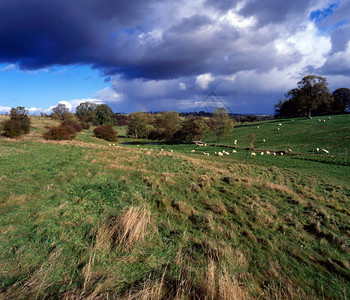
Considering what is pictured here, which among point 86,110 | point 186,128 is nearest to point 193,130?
point 186,128

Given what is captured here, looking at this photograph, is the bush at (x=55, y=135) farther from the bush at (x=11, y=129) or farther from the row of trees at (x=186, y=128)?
the row of trees at (x=186, y=128)

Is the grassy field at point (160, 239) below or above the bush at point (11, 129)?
below

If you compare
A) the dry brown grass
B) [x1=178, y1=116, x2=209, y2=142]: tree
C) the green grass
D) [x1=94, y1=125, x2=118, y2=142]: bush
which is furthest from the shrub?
the dry brown grass

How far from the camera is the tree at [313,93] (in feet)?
184

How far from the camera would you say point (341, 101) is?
71.1 metres

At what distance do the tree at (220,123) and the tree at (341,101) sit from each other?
178ft

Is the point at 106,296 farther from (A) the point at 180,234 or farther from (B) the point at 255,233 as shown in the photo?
(B) the point at 255,233

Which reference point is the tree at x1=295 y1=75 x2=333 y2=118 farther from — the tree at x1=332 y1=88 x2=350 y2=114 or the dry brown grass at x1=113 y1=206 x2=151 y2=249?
the dry brown grass at x1=113 y1=206 x2=151 y2=249

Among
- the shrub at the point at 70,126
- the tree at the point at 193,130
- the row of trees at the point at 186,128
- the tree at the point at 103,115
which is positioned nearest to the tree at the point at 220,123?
the row of trees at the point at 186,128

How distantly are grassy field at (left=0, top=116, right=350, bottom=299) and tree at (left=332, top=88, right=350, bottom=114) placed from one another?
82947mm

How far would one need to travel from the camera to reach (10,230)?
4980 millimetres

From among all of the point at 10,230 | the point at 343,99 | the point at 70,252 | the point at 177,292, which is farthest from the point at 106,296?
the point at 343,99

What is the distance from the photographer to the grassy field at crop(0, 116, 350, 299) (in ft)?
12.0

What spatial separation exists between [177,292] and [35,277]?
2810 mm
